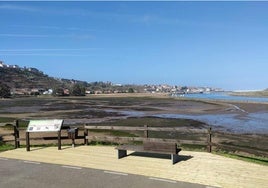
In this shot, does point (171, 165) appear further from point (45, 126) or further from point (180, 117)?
point (180, 117)

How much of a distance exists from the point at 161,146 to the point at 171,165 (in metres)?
0.74

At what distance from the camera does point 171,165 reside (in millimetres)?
11320

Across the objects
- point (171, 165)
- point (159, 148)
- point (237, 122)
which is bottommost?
point (237, 122)

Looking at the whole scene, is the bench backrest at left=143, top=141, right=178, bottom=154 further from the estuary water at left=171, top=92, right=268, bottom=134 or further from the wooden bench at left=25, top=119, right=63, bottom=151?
the estuary water at left=171, top=92, right=268, bottom=134

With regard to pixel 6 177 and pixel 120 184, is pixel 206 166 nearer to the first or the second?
pixel 120 184

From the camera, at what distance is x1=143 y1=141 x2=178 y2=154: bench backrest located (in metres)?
11.4

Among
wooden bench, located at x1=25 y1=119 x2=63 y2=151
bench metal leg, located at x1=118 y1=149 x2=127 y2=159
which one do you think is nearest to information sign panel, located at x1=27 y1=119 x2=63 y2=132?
wooden bench, located at x1=25 y1=119 x2=63 y2=151

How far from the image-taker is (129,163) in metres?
11.7

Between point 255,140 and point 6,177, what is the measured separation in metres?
23.4

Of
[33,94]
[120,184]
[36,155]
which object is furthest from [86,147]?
[33,94]

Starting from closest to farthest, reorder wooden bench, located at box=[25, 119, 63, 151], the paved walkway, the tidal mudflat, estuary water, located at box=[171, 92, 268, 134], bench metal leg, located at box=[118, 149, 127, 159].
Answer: the paved walkway → bench metal leg, located at box=[118, 149, 127, 159] → wooden bench, located at box=[25, 119, 63, 151] → the tidal mudflat → estuary water, located at box=[171, 92, 268, 134]

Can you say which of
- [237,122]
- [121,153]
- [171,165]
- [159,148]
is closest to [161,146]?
[159,148]

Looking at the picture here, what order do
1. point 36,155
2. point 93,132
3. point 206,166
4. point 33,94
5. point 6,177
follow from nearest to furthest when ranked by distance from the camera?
1. point 6,177
2. point 206,166
3. point 36,155
4. point 93,132
5. point 33,94

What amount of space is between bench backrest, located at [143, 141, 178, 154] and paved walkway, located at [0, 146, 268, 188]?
1.37 feet
